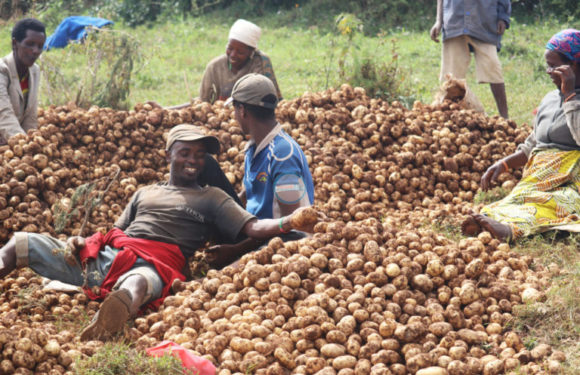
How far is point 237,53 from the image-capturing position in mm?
6672

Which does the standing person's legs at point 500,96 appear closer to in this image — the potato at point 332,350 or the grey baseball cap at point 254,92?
the grey baseball cap at point 254,92

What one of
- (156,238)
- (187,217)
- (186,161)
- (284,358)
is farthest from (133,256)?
(284,358)

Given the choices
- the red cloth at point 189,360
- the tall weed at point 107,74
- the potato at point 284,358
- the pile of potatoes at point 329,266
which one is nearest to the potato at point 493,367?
A: the pile of potatoes at point 329,266

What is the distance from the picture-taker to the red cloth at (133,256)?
393 cm

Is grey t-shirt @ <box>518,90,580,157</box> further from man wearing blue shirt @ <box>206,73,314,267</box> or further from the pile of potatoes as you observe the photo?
man wearing blue shirt @ <box>206,73,314,267</box>

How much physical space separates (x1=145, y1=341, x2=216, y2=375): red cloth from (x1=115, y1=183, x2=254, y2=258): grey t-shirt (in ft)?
3.72

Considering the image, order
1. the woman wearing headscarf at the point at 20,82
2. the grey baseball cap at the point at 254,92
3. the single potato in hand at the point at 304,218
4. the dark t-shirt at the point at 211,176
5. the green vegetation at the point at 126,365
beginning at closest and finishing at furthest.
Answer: the green vegetation at the point at 126,365
the single potato in hand at the point at 304,218
the grey baseball cap at the point at 254,92
the dark t-shirt at the point at 211,176
the woman wearing headscarf at the point at 20,82

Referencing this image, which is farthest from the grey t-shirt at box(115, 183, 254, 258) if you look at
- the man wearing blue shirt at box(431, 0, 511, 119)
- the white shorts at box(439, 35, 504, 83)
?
the man wearing blue shirt at box(431, 0, 511, 119)

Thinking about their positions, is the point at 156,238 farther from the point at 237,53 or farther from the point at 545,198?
the point at 237,53

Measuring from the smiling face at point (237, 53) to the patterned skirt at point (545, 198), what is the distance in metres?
2.95

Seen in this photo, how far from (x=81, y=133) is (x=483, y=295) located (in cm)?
377

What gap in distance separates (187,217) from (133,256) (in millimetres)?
443

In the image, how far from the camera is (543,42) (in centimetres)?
1112

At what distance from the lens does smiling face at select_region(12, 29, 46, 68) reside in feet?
19.4
